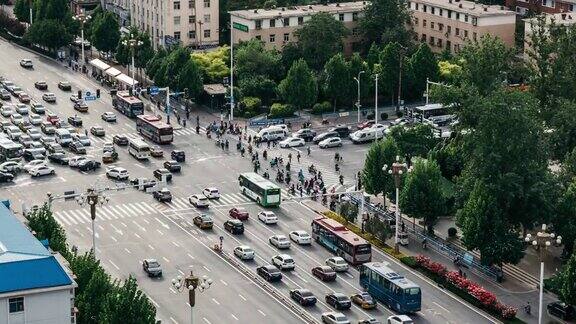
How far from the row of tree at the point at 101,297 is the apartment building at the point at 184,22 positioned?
85551 mm

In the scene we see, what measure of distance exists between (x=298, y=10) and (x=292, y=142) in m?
36.9

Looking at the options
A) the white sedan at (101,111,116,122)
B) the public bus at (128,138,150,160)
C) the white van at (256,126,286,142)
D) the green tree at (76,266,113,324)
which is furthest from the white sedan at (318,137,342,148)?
the green tree at (76,266,113,324)

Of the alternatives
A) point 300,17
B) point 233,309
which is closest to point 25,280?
point 233,309

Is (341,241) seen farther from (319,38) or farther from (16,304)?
(319,38)

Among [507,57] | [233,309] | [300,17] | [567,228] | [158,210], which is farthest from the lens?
[300,17]

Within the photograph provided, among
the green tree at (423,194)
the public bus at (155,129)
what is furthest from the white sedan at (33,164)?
the green tree at (423,194)

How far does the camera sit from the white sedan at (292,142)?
148125 mm

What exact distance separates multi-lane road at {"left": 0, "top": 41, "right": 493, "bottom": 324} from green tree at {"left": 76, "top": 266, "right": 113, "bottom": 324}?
10409 millimetres

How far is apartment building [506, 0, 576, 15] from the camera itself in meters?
183

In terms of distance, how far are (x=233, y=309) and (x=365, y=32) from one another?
84.5 metres

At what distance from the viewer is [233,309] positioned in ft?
338

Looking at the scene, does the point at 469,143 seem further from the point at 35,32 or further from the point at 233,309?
the point at 35,32

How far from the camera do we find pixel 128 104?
521ft

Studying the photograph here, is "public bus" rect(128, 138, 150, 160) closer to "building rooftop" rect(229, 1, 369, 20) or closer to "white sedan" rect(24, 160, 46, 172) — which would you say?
"white sedan" rect(24, 160, 46, 172)
